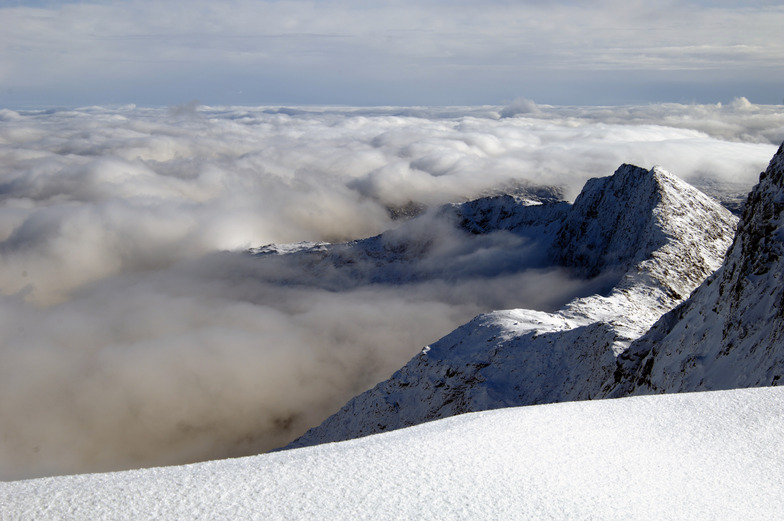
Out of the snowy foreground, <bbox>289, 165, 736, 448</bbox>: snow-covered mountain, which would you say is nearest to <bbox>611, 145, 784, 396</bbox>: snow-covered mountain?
<bbox>289, 165, 736, 448</bbox>: snow-covered mountain

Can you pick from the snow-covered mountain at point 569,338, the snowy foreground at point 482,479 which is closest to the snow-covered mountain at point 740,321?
the snow-covered mountain at point 569,338

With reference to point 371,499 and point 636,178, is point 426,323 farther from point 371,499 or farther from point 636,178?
point 371,499

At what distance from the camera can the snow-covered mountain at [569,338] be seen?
188 ft

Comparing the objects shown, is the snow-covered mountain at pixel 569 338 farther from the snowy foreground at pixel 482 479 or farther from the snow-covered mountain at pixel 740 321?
the snowy foreground at pixel 482 479

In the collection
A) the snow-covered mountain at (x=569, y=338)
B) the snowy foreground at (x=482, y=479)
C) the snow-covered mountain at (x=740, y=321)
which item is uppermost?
the snowy foreground at (x=482, y=479)

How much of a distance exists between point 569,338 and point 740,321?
29.8 metres

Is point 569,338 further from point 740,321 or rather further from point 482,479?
point 482,479

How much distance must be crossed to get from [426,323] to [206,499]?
17193cm

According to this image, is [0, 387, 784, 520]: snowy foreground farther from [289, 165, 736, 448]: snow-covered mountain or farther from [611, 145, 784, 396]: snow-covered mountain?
[289, 165, 736, 448]: snow-covered mountain

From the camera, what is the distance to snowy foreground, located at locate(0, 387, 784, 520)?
6.29 metres

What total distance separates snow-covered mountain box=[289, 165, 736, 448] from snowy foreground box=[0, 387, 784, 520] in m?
43.3

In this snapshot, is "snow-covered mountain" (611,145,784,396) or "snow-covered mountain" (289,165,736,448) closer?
"snow-covered mountain" (611,145,784,396)

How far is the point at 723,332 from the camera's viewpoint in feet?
105

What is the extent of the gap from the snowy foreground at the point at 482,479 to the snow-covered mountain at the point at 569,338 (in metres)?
43.3
